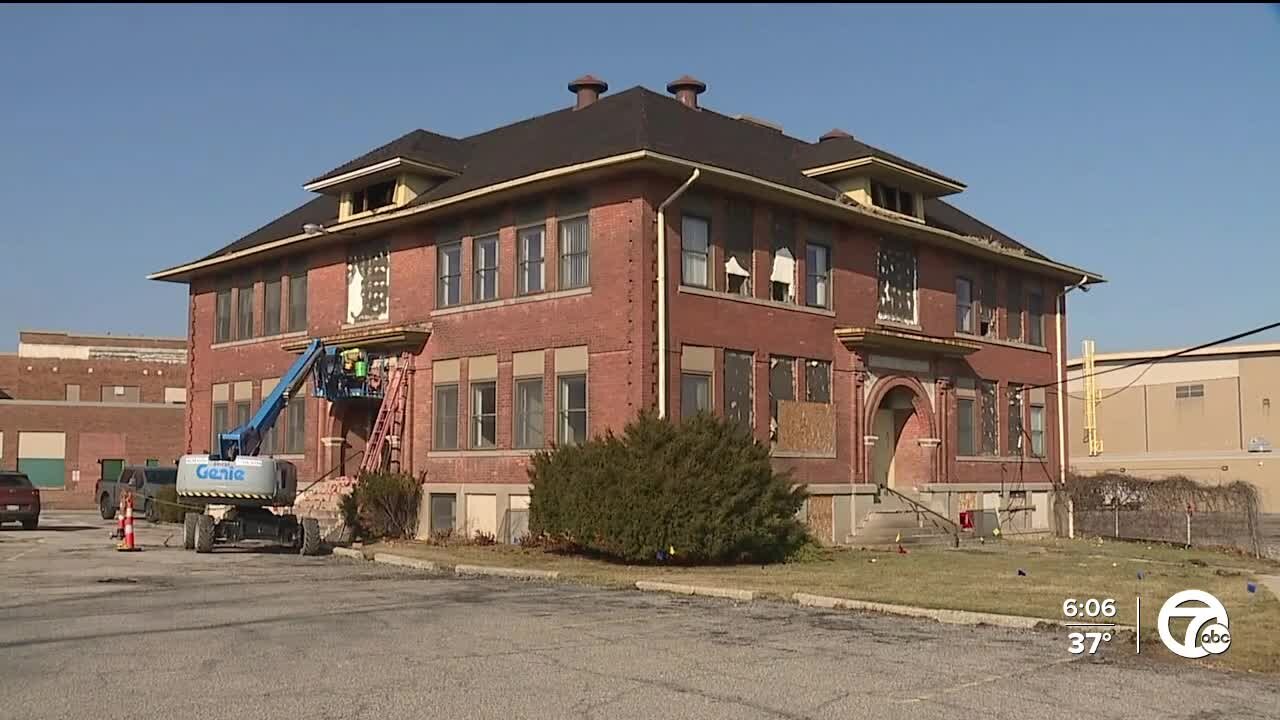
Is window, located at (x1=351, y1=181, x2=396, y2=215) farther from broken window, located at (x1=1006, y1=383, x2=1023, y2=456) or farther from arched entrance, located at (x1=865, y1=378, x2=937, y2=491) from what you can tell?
broken window, located at (x1=1006, y1=383, x2=1023, y2=456)

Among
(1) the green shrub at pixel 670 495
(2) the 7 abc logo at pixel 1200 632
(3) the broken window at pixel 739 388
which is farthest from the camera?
(3) the broken window at pixel 739 388

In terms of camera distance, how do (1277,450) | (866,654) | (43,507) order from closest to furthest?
(866,654) → (43,507) → (1277,450)

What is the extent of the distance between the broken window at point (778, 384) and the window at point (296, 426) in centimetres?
1426

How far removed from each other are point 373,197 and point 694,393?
11573 mm

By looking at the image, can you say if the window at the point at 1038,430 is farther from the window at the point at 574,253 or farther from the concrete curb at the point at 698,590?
the concrete curb at the point at 698,590

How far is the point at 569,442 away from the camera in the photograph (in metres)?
28.5

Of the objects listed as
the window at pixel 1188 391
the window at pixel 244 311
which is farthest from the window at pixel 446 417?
the window at pixel 1188 391

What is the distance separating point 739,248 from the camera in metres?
29.5

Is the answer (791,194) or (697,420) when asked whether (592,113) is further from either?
(697,420)

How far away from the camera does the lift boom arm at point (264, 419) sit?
27.7m

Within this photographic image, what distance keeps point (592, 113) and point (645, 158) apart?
254 inches

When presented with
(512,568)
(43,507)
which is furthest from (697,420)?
(43,507)

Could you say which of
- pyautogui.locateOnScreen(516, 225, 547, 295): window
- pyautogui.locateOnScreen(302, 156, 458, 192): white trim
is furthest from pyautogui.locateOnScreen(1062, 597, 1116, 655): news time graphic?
pyautogui.locateOnScreen(302, 156, 458, 192): white trim

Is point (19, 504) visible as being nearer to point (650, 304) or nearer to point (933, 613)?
point (650, 304)
